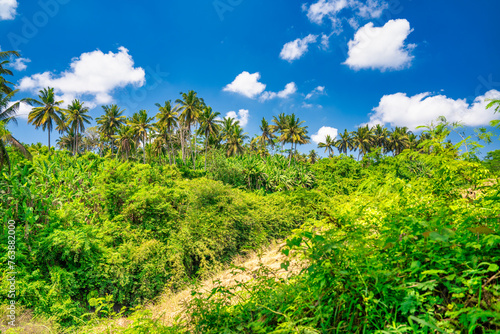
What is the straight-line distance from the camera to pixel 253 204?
18312mm

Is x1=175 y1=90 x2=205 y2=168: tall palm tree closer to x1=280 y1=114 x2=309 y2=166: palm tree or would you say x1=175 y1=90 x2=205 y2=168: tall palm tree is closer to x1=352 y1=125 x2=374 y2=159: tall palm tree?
x1=280 y1=114 x2=309 y2=166: palm tree

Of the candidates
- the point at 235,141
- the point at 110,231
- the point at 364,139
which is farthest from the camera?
the point at 364,139

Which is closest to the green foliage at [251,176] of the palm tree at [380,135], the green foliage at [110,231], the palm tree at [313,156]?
the green foliage at [110,231]

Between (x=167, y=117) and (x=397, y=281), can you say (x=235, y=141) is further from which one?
(x=397, y=281)

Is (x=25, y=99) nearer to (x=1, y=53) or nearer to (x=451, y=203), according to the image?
(x=1, y=53)

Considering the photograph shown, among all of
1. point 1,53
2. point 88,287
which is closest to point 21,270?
point 88,287

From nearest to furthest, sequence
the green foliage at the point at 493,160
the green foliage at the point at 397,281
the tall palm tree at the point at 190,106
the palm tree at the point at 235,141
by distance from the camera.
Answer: the green foliage at the point at 397,281, the green foliage at the point at 493,160, the tall palm tree at the point at 190,106, the palm tree at the point at 235,141

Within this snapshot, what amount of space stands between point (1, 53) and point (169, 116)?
2303 centimetres

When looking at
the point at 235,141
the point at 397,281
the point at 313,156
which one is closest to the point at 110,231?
the point at 397,281

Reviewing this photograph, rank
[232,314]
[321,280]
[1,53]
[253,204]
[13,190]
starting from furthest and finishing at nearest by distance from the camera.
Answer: [253,204], [1,53], [13,190], [232,314], [321,280]

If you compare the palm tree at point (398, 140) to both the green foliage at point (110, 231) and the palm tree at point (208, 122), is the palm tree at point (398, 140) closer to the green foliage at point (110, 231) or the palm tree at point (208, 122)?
the palm tree at point (208, 122)

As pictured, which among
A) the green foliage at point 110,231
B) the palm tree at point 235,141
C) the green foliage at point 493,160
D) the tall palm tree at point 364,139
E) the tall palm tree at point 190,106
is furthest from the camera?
the tall palm tree at point 364,139

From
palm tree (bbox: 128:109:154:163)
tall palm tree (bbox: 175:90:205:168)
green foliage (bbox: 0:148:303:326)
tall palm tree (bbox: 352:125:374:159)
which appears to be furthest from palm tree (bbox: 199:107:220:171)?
tall palm tree (bbox: 352:125:374:159)

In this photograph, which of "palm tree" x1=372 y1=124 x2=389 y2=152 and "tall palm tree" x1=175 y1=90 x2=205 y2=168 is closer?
"tall palm tree" x1=175 y1=90 x2=205 y2=168
